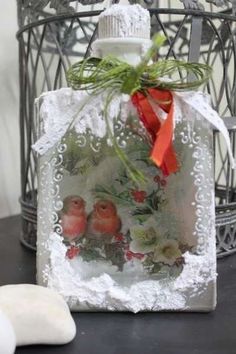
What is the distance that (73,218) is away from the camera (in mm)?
465

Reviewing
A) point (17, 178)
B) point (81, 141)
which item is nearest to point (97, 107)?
point (81, 141)

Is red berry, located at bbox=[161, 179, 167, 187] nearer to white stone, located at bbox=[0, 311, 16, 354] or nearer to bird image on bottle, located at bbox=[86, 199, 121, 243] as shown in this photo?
bird image on bottle, located at bbox=[86, 199, 121, 243]

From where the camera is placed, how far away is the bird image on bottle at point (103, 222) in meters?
0.47

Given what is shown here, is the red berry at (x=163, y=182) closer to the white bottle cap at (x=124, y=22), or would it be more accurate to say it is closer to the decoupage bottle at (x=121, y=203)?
the decoupage bottle at (x=121, y=203)

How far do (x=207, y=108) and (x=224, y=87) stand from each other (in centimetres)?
16

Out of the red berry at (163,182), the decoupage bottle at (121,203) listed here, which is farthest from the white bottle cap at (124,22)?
the red berry at (163,182)

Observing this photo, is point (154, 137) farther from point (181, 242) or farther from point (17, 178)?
point (17, 178)

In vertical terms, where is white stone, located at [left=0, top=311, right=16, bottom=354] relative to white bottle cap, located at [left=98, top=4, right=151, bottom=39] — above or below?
below

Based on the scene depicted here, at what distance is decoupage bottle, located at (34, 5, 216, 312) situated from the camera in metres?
0.44

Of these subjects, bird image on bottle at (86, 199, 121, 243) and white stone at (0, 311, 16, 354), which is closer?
white stone at (0, 311, 16, 354)

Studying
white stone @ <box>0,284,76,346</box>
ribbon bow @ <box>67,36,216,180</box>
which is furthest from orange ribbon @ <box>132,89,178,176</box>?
white stone @ <box>0,284,76,346</box>

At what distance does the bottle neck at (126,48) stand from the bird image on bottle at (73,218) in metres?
0.13

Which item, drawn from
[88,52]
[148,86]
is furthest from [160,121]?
[88,52]

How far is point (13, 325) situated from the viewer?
378mm
